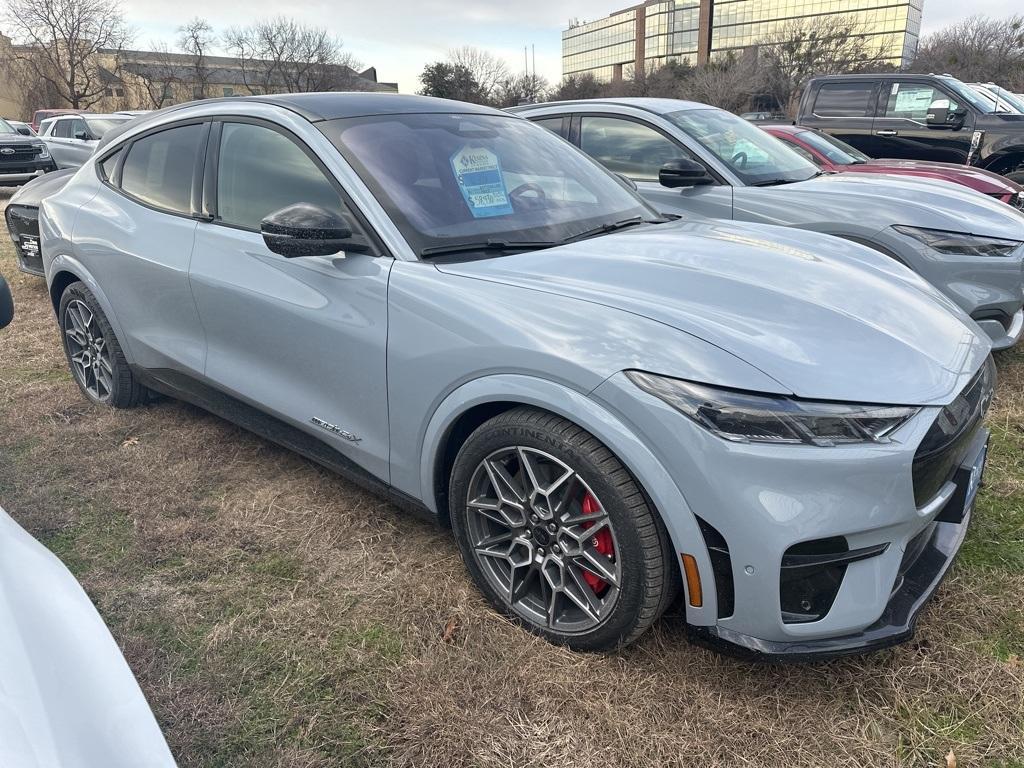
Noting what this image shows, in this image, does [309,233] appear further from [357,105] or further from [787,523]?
[787,523]

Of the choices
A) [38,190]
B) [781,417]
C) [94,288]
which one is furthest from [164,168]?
[781,417]

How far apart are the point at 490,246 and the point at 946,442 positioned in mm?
1498

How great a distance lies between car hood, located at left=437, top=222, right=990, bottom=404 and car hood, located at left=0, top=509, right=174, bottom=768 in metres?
1.34

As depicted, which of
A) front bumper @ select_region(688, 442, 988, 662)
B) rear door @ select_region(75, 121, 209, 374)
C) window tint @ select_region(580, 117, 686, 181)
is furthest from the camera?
window tint @ select_region(580, 117, 686, 181)

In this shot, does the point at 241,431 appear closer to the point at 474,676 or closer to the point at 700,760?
the point at 474,676

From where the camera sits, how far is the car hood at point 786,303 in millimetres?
1917

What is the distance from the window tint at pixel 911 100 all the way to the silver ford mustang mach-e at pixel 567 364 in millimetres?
7995

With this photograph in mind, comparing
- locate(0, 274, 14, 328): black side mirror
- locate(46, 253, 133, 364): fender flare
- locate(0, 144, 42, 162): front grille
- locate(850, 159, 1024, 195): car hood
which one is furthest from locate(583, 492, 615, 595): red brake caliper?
locate(0, 144, 42, 162): front grille

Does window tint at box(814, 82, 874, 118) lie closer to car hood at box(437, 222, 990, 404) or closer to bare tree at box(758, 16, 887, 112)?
car hood at box(437, 222, 990, 404)

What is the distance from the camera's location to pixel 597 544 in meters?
2.12

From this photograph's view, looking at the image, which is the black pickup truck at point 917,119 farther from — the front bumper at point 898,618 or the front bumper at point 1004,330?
the front bumper at point 898,618

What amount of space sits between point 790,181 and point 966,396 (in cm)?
335

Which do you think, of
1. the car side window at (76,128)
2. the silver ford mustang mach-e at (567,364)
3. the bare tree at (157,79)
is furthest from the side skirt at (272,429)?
the bare tree at (157,79)

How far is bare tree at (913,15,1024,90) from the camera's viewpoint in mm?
33344
